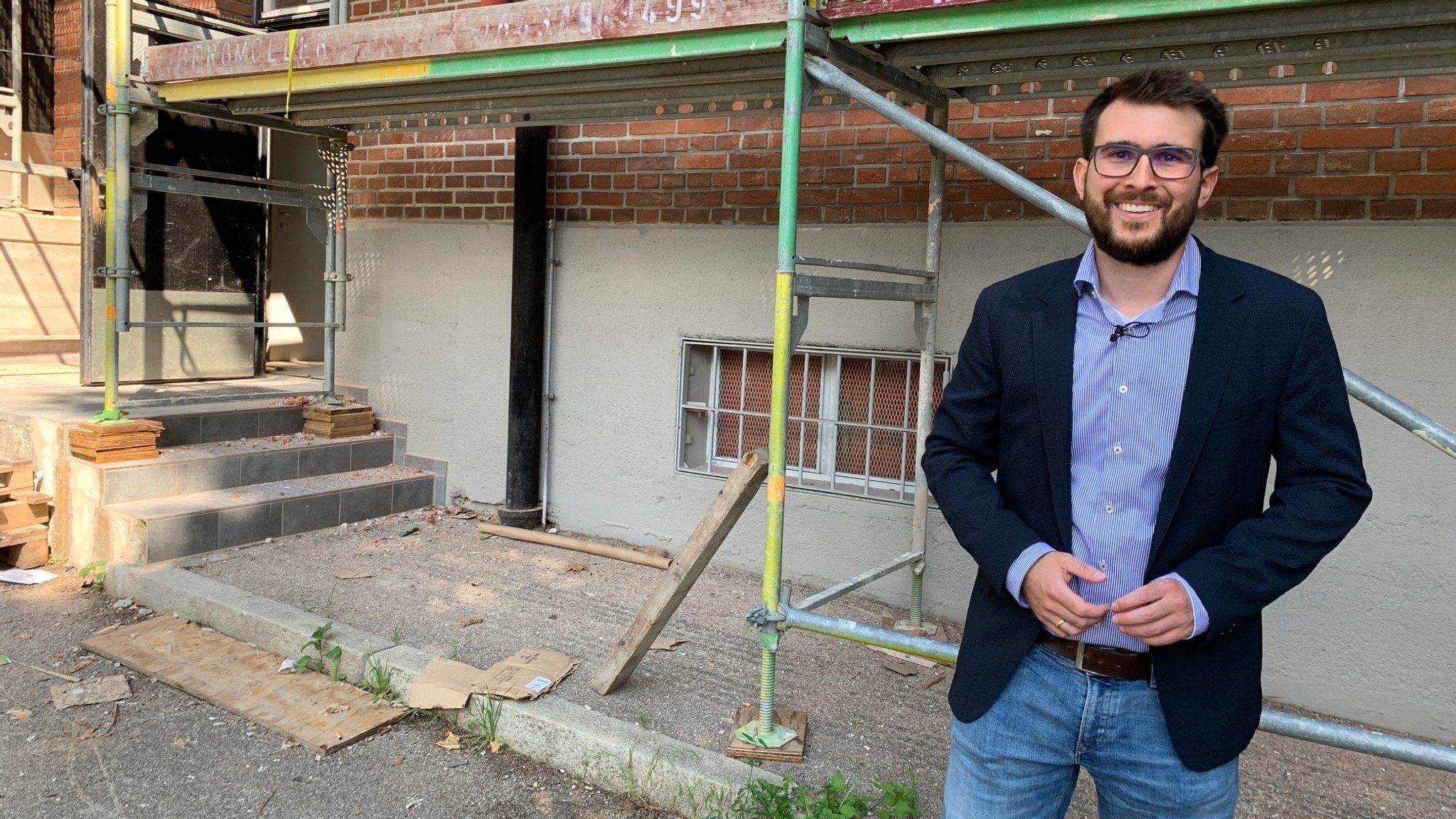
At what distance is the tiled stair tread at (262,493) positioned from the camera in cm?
577

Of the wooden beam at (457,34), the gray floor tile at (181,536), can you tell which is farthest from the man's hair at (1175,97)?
the gray floor tile at (181,536)

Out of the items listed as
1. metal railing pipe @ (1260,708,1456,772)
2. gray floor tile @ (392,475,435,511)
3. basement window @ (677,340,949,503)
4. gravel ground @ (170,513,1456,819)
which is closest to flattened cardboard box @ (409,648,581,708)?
gravel ground @ (170,513,1456,819)

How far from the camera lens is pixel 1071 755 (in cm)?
196

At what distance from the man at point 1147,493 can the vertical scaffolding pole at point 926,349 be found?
2349 millimetres

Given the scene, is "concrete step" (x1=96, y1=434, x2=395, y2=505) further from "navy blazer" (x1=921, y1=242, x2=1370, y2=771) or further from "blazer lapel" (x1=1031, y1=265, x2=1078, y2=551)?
"blazer lapel" (x1=1031, y1=265, x2=1078, y2=551)

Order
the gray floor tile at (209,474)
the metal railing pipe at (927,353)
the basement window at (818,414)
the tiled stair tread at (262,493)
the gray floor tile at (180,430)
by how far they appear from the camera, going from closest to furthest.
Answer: the metal railing pipe at (927,353)
the basement window at (818,414)
the tiled stair tread at (262,493)
the gray floor tile at (209,474)
the gray floor tile at (180,430)

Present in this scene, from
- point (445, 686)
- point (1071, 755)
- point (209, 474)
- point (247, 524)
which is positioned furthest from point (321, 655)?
point (1071, 755)

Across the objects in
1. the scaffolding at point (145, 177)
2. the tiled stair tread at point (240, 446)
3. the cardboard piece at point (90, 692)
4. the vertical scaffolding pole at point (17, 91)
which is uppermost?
the vertical scaffolding pole at point (17, 91)

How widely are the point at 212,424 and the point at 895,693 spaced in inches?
188

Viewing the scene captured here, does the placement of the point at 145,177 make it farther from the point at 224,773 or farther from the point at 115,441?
the point at 224,773

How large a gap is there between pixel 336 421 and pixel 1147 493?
6247 mm

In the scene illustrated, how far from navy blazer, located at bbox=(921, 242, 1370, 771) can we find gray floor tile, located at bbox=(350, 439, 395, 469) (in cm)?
592

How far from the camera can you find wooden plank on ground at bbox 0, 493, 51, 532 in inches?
229

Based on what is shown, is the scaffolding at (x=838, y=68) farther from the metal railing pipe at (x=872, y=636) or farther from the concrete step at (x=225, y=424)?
the concrete step at (x=225, y=424)
